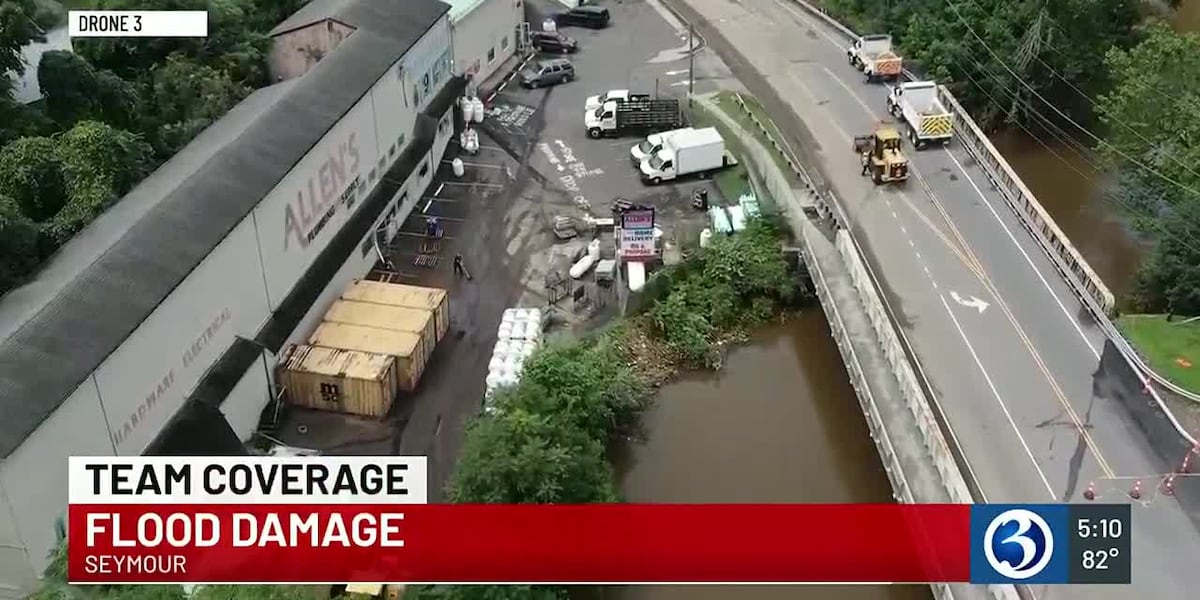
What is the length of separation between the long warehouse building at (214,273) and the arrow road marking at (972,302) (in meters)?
16.7

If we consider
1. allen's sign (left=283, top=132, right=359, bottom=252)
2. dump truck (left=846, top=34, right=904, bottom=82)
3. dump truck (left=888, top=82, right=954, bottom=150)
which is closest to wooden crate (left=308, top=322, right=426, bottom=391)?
allen's sign (left=283, top=132, right=359, bottom=252)

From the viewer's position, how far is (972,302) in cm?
2659

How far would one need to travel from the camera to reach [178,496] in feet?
63.3

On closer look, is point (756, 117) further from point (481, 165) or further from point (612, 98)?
point (481, 165)

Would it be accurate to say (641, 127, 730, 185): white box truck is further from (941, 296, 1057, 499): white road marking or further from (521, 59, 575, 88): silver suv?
(941, 296, 1057, 499): white road marking

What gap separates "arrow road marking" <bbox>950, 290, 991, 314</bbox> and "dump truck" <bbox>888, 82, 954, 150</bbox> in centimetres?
900

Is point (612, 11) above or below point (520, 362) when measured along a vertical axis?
above

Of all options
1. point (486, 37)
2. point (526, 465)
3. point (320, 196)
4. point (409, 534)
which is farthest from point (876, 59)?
point (409, 534)

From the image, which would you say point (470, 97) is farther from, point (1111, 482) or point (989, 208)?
point (1111, 482)

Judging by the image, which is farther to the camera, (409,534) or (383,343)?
(383,343)

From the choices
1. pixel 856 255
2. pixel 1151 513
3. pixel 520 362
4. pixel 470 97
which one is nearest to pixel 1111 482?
pixel 1151 513

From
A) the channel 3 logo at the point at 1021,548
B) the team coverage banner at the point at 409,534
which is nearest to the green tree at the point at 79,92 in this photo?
the team coverage banner at the point at 409,534

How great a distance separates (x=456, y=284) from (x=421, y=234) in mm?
3140

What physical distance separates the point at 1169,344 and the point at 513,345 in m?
16.9
